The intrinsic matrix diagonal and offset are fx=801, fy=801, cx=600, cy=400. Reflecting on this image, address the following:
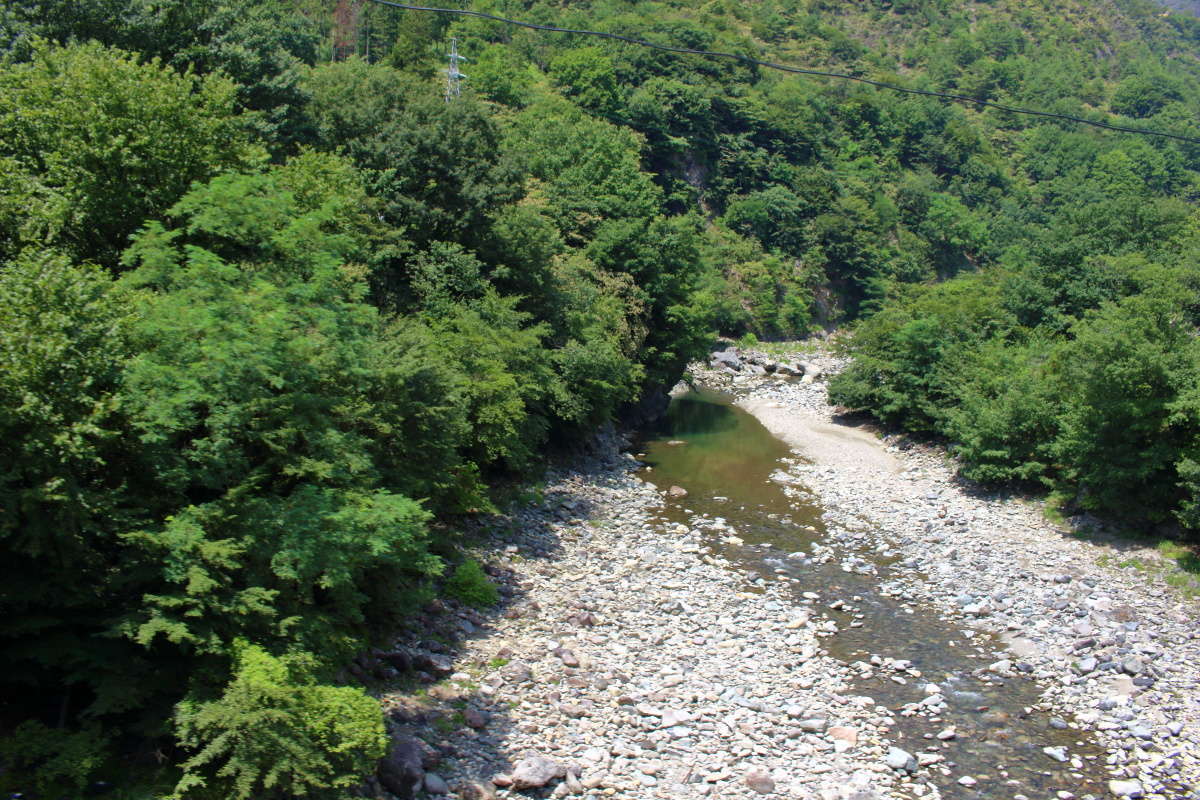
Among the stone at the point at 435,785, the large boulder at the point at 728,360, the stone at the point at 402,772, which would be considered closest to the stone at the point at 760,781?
the stone at the point at 435,785

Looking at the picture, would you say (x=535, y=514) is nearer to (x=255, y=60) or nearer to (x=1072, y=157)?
(x=255, y=60)

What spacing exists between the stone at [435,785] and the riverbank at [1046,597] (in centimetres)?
1115

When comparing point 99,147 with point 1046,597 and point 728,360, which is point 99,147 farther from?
point 728,360

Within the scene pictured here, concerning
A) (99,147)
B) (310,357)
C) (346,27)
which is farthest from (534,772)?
(346,27)

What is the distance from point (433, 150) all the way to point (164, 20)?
8.33 meters

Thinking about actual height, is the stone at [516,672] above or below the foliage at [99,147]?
below

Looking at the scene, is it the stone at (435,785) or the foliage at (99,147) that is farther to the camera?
the foliage at (99,147)

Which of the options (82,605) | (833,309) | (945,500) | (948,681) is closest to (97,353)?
(82,605)

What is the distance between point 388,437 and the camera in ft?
53.9

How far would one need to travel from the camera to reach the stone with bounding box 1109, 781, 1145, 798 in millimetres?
13344

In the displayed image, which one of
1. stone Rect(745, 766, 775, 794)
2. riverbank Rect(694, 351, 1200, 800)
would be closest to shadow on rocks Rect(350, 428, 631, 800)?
stone Rect(745, 766, 775, 794)

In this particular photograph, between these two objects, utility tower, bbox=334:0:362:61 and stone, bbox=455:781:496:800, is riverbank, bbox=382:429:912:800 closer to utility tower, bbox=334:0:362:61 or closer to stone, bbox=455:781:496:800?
stone, bbox=455:781:496:800

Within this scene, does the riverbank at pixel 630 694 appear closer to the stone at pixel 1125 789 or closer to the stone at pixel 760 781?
the stone at pixel 760 781

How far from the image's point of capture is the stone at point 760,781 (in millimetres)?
12742
